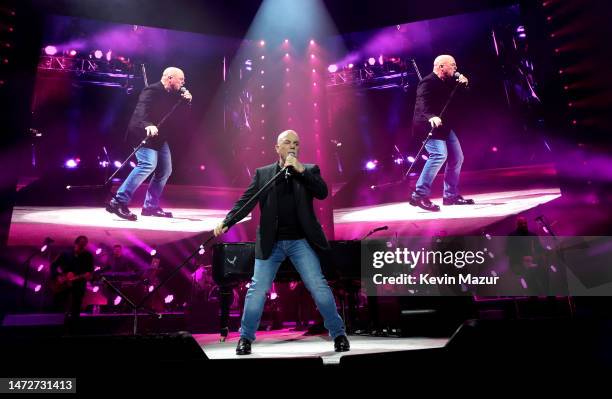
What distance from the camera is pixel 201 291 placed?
814 centimetres

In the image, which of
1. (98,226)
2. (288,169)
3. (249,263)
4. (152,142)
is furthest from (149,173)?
(288,169)

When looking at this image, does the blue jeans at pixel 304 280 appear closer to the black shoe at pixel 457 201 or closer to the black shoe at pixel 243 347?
the black shoe at pixel 243 347

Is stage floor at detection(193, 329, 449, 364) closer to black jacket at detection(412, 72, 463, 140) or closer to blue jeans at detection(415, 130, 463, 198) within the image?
blue jeans at detection(415, 130, 463, 198)

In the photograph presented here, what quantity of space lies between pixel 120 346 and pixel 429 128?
6829mm

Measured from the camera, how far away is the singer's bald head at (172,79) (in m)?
8.09

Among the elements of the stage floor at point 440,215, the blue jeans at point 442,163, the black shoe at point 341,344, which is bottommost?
the black shoe at point 341,344

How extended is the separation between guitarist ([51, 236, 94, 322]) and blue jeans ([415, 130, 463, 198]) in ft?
18.7

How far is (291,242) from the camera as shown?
132 inches

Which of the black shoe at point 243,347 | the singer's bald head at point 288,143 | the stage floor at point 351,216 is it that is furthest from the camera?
the stage floor at point 351,216

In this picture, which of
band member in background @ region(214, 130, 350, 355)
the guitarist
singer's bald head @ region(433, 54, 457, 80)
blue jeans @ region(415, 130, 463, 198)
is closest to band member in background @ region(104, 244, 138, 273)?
the guitarist

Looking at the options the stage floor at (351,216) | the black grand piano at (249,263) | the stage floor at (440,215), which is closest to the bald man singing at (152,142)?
the stage floor at (351,216)

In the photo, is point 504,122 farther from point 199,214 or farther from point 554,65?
point 199,214

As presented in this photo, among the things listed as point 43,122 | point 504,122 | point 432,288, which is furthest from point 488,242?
point 43,122

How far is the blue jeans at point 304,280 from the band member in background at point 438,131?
501 centimetres
